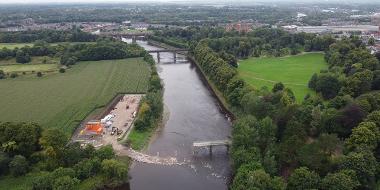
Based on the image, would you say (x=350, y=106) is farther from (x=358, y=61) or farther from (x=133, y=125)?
(x=358, y=61)

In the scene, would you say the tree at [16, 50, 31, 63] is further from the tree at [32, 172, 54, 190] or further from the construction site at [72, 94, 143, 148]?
the tree at [32, 172, 54, 190]

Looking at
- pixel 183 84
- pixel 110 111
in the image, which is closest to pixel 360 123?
pixel 110 111

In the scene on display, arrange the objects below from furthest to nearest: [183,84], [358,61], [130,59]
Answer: [130,59]
[183,84]
[358,61]

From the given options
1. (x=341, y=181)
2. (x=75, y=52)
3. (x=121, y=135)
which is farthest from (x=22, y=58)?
(x=341, y=181)

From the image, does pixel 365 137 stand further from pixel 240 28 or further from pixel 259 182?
pixel 240 28

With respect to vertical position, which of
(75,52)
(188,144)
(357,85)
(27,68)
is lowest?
(188,144)

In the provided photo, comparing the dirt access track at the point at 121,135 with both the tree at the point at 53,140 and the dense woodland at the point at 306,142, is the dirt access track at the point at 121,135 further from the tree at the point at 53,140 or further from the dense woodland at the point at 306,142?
the dense woodland at the point at 306,142
